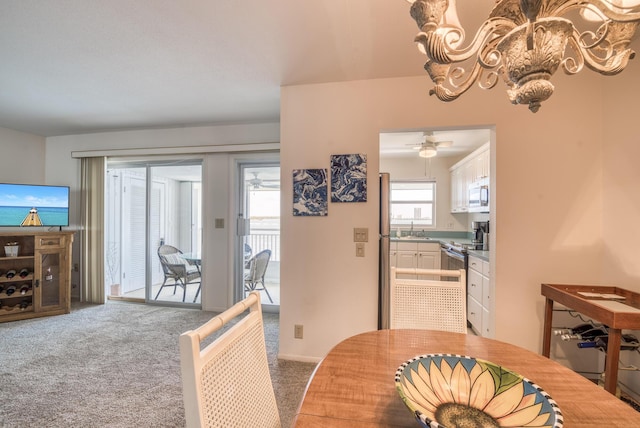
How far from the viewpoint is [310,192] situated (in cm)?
243

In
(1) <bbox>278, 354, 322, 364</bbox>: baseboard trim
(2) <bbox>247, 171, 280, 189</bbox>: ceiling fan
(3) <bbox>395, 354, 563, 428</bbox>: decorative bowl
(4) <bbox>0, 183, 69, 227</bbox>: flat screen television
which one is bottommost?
(1) <bbox>278, 354, 322, 364</bbox>: baseboard trim

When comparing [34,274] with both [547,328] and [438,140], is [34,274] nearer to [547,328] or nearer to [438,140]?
[547,328]

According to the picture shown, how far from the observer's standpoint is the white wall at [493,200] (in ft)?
6.79

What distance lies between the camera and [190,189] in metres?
4.05

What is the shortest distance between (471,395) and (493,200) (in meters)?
1.80

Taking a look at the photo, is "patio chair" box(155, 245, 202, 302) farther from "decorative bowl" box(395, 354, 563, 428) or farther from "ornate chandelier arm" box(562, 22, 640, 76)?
"ornate chandelier arm" box(562, 22, 640, 76)

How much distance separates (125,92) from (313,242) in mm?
2271

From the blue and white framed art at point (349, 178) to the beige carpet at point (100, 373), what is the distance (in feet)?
4.68

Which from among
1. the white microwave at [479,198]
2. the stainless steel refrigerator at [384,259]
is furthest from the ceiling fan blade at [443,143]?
the stainless steel refrigerator at [384,259]

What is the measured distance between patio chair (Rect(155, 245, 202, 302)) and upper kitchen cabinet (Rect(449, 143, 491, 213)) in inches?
157

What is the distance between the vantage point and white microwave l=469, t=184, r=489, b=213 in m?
3.43

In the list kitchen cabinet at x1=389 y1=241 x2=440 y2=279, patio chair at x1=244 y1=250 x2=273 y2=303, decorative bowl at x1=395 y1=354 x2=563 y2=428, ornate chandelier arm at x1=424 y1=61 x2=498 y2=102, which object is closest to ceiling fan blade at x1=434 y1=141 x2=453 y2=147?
kitchen cabinet at x1=389 y1=241 x2=440 y2=279

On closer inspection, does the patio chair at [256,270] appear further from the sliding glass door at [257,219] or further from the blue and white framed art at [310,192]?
the blue and white framed art at [310,192]

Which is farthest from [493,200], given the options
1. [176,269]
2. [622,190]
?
[176,269]
